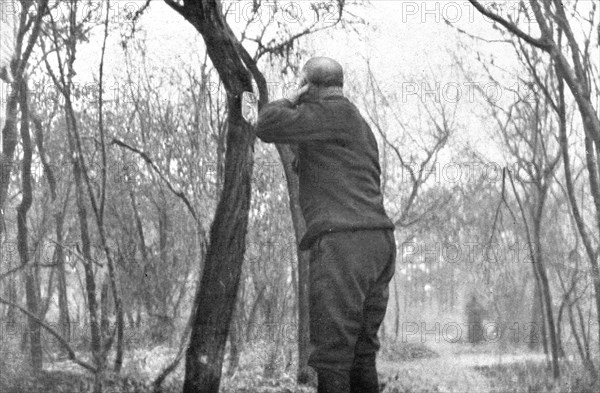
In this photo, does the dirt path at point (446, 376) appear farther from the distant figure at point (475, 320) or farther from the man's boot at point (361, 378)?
the man's boot at point (361, 378)

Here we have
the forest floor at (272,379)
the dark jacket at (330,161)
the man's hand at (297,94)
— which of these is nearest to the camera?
the dark jacket at (330,161)

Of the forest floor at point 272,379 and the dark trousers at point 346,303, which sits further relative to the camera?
the forest floor at point 272,379

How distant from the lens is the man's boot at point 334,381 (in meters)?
3.87

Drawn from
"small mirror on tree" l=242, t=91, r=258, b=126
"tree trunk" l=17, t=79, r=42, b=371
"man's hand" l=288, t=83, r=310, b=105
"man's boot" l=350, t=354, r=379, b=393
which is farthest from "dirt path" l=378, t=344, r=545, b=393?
"tree trunk" l=17, t=79, r=42, b=371

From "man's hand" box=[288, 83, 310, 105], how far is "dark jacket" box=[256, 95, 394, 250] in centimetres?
3

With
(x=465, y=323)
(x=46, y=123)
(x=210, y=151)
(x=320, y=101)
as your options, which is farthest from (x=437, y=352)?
(x=320, y=101)

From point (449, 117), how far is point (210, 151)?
6184 mm

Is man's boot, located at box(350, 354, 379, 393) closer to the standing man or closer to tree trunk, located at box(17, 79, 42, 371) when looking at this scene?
the standing man

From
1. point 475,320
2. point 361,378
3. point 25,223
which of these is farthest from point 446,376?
point 475,320

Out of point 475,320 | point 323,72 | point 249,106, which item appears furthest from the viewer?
point 475,320

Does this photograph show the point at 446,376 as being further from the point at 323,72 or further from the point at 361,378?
the point at 323,72

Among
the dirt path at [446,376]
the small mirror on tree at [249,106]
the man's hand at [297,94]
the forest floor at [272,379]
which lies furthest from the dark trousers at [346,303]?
the dirt path at [446,376]

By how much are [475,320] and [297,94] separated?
17.3 metres

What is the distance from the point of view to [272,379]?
8.61 m
